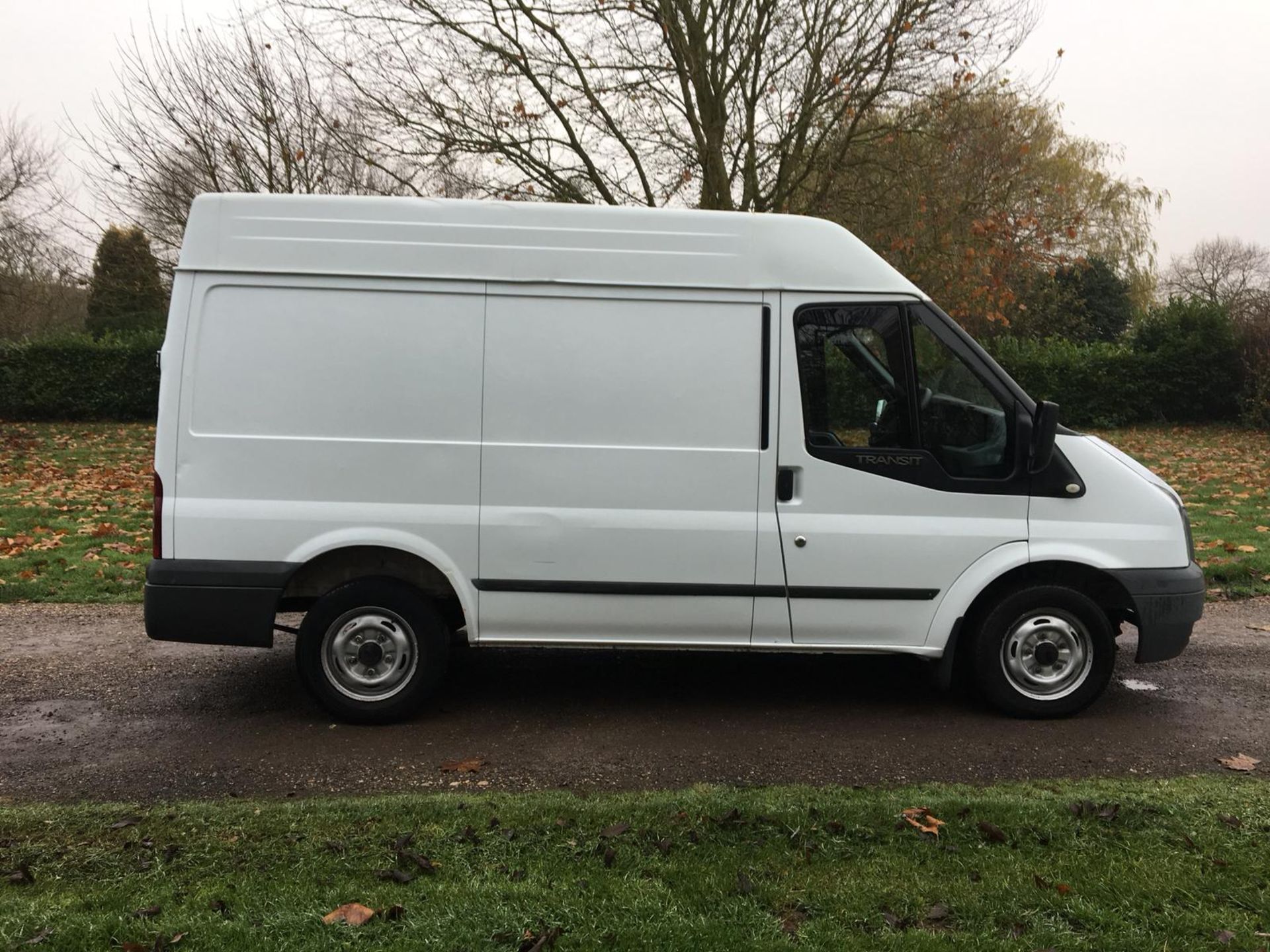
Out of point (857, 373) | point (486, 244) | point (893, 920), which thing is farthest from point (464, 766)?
point (857, 373)

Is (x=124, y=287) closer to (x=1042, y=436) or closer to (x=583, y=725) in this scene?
(x=583, y=725)

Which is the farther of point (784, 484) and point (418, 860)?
point (784, 484)

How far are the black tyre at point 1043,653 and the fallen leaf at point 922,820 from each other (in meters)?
1.41

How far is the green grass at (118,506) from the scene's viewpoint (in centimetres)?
810

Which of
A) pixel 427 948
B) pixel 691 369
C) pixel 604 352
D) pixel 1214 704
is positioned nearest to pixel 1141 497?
pixel 1214 704

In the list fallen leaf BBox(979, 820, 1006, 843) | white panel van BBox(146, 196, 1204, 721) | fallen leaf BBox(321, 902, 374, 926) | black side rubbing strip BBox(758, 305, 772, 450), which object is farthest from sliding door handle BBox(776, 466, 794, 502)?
fallen leaf BBox(321, 902, 374, 926)

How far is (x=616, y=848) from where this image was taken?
3457 mm

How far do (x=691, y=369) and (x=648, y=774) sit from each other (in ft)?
6.20

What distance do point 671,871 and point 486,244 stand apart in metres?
3.00

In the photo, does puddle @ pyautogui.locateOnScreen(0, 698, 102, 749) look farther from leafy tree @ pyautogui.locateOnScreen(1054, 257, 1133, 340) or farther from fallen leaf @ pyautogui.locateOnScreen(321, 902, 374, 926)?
leafy tree @ pyautogui.locateOnScreen(1054, 257, 1133, 340)

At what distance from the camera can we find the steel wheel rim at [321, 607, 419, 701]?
16.3ft

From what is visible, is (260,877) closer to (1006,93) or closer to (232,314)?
(232,314)

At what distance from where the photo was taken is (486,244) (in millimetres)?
4836

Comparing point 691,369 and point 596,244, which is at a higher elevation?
point 596,244
